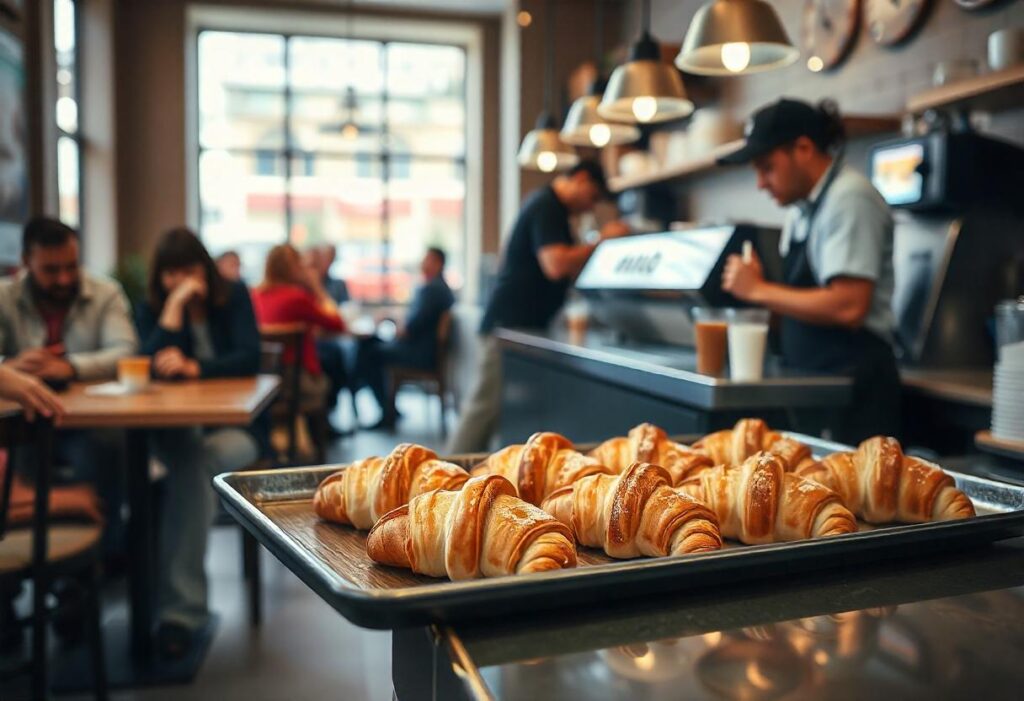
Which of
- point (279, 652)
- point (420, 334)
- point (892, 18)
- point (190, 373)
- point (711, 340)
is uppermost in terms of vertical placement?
point (892, 18)

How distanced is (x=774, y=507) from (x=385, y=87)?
9.35 meters

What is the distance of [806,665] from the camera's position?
661 millimetres

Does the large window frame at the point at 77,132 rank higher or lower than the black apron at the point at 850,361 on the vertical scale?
higher

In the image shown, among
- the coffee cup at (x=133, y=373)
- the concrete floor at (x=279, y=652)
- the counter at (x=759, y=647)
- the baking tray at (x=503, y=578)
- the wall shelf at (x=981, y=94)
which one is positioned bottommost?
the concrete floor at (x=279, y=652)

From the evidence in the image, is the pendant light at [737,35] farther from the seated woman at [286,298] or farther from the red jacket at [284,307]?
the red jacket at [284,307]

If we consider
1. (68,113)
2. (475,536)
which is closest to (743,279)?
(475,536)

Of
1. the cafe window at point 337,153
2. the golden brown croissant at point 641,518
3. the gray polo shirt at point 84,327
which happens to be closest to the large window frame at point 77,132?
the cafe window at point 337,153

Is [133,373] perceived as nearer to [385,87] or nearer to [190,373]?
[190,373]

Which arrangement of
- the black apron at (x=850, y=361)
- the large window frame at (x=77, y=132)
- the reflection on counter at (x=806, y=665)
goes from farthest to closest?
the large window frame at (x=77, y=132), the black apron at (x=850, y=361), the reflection on counter at (x=806, y=665)

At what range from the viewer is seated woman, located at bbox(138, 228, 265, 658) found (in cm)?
292

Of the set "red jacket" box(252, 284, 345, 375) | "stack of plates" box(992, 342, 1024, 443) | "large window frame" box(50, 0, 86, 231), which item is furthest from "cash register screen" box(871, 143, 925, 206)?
"large window frame" box(50, 0, 86, 231)

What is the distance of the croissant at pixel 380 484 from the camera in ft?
3.05

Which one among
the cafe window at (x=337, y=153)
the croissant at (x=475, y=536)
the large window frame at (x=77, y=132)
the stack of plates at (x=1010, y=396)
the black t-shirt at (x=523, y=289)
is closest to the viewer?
the croissant at (x=475, y=536)

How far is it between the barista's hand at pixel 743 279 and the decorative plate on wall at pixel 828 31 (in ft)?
6.86
